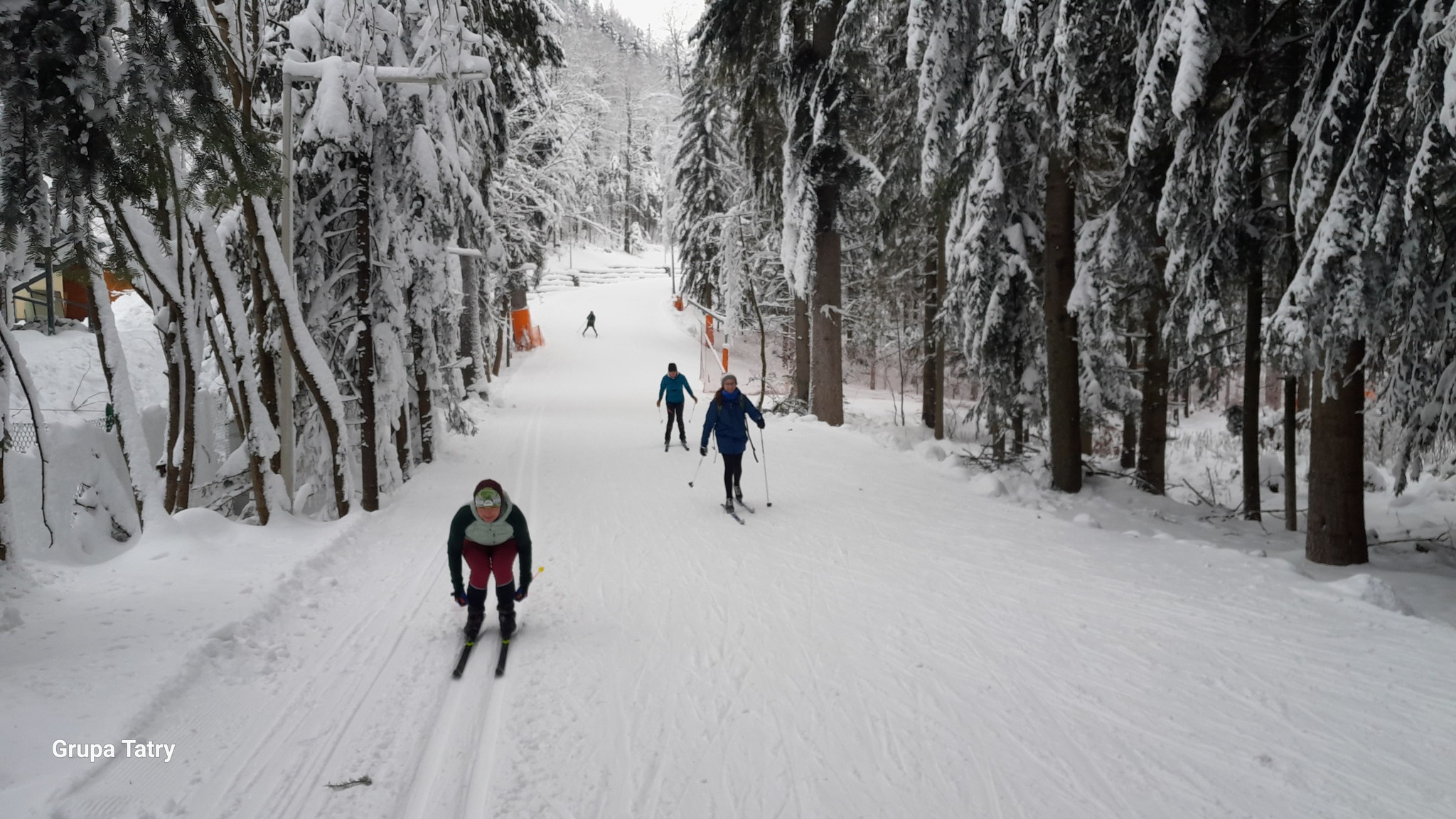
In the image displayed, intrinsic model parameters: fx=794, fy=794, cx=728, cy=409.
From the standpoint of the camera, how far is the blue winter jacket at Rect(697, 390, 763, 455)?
435 inches

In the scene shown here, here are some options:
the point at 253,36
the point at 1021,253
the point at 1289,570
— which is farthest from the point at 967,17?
the point at 253,36

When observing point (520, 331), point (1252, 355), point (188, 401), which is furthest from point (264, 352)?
point (520, 331)

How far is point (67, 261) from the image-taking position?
6.38 m

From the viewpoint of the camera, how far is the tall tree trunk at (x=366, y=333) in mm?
10688

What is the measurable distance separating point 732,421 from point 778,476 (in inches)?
105

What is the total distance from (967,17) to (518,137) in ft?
68.8

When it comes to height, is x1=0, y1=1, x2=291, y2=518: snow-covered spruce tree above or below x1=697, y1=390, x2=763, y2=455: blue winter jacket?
above

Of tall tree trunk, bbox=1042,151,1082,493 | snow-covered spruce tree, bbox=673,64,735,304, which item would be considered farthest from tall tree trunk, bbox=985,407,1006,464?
snow-covered spruce tree, bbox=673,64,735,304

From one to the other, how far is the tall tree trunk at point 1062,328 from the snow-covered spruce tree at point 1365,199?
12.4 feet

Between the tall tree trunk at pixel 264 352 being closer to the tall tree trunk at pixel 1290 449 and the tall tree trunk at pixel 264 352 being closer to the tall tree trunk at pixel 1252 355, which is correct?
the tall tree trunk at pixel 1252 355

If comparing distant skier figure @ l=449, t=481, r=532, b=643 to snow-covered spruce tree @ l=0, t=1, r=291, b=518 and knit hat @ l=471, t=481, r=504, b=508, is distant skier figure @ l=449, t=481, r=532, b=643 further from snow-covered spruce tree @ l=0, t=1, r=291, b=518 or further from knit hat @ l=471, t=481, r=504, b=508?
snow-covered spruce tree @ l=0, t=1, r=291, b=518

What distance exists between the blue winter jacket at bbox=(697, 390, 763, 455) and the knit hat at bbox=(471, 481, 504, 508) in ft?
16.5

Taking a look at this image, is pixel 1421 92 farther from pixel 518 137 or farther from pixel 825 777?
pixel 518 137

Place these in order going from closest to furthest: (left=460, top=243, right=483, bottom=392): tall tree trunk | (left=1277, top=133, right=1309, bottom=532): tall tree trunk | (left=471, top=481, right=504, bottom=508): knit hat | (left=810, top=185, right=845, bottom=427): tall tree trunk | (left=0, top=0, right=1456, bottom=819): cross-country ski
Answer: (left=0, top=0, right=1456, bottom=819): cross-country ski, (left=471, top=481, right=504, bottom=508): knit hat, (left=1277, top=133, right=1309, bottom=532): tall tree trunk, (left=810, top=185, right=845, bottom=427): tall tree trunk, (left=460, top=243, right=483, bottom=392): tall tree trunk
